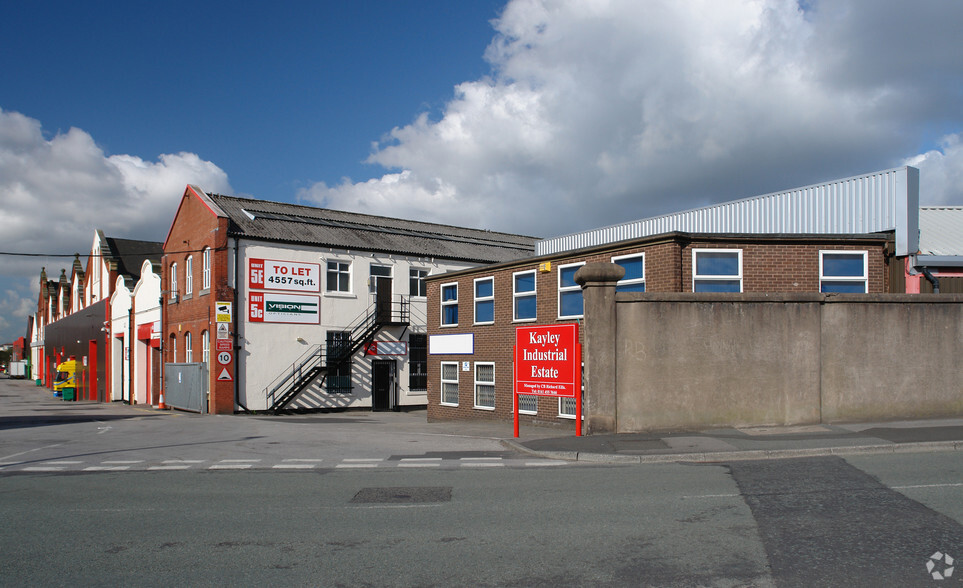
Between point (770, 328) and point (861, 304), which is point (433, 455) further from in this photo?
point (861, 304)

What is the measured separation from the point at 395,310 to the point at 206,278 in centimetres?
878

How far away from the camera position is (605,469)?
36.8 feet

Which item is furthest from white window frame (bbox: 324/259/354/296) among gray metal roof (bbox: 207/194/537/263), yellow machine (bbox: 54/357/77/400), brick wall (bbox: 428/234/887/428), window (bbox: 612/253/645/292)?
yellow machine (bbox: 54/357/77/400)

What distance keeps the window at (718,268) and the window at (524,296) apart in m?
5.29

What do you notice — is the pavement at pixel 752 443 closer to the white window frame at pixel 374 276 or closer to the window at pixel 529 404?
the window at pixel 529 404

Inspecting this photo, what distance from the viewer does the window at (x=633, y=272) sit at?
1719 centimetres

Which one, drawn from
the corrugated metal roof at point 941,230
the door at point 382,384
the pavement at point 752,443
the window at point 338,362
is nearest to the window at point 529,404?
the pavement at point 752,443

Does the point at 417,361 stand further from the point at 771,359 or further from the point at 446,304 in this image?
the point at 771,359

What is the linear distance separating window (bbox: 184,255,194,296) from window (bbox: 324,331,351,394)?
695 cm

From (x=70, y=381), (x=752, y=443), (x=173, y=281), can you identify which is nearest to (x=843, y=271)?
(x=752, y=443)

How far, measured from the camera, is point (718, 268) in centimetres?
1666

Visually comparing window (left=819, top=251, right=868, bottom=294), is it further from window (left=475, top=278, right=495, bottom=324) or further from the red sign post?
window (left=475, top=278, right=495, bottom=324)

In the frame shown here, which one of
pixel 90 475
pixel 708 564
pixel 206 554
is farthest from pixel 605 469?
pixel 90 475

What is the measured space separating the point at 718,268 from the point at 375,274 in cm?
2082
